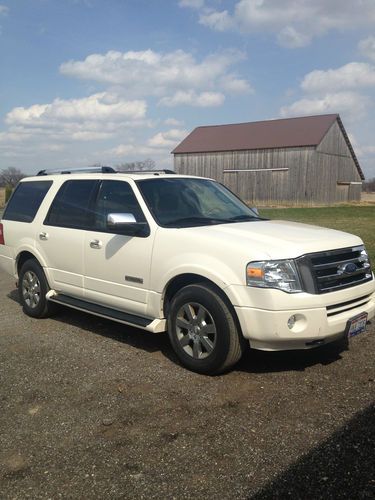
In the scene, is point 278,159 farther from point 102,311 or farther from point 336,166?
point 102,311

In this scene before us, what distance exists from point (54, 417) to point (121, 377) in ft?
2.89

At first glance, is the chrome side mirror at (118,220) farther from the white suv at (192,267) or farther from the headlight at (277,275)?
the headlight at (277,275)

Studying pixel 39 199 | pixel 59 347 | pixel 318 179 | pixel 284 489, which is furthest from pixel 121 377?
pixel 318 179

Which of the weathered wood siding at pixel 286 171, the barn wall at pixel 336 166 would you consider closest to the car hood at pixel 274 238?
the weathered wood siding at pixel 286 171

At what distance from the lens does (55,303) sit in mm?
6621

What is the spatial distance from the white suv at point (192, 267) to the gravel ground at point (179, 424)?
0.42m

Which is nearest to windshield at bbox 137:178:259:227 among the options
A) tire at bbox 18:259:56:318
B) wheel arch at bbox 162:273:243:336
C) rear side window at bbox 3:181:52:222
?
wheel arch at bbox 162:273:243:336


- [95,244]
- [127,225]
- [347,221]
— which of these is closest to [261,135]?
[347,221]

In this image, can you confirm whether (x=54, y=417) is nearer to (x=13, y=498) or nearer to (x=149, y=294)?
(x=13, y=498)

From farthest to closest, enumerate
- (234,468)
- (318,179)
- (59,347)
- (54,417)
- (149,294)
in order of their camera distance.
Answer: (318,179), (59,347), (149,294), (54,417), (234,468)

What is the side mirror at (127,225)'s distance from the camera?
4.80 m

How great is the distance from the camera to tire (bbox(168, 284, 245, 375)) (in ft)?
14.0

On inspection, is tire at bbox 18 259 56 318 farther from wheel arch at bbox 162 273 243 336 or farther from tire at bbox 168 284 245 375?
tire at bbox 168 284 245 375

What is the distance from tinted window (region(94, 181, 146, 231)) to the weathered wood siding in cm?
4293
